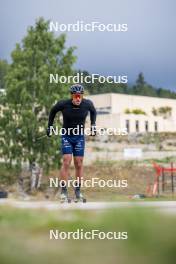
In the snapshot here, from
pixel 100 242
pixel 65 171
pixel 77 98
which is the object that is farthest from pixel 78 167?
pixel 100 242

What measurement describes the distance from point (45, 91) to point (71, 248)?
19555 mm

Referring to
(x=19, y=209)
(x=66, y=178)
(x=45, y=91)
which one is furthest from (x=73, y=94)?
(x=45, y=91)

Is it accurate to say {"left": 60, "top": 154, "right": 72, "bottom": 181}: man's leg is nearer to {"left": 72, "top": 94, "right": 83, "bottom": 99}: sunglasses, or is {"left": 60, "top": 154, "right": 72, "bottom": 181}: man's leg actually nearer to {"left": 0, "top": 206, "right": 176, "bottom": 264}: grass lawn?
{"left": 72, "top": 94, "right": 83, "bottom": 99}: sunglasses

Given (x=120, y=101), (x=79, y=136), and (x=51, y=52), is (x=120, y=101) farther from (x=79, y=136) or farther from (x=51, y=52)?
(x=79, y=136)

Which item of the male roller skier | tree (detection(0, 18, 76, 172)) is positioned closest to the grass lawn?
the male roller skier

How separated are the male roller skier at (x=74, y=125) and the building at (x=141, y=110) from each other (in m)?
47.6

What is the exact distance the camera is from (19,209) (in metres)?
1.87

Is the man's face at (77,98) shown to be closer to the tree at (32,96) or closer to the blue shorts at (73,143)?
the blue shorts at (73,143)

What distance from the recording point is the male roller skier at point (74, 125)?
168 inches

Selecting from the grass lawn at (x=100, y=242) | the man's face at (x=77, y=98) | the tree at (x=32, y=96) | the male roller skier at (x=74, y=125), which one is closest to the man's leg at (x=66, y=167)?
the male roller skier at (x=74, y=125)

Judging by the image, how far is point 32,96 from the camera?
2156 centimetres

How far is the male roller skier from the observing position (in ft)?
14.0

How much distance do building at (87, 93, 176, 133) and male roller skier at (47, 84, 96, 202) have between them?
47.6 m

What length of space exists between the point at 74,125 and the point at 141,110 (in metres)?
56.0
